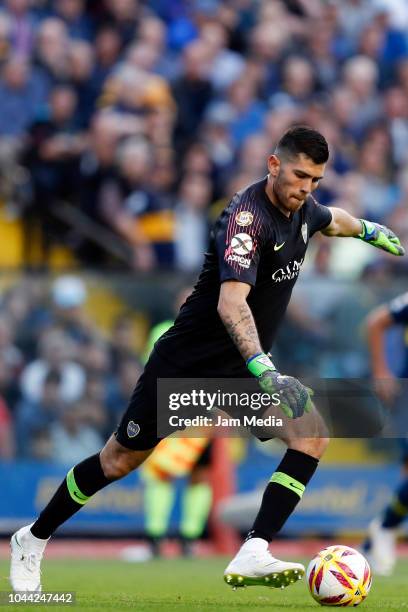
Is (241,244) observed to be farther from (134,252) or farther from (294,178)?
(134,252)

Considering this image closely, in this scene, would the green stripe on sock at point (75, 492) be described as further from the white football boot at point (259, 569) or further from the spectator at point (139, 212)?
the spectator at point (139, 212)

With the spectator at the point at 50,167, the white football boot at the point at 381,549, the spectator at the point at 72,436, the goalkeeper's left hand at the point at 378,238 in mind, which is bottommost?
the white football boot at the point at 381,549

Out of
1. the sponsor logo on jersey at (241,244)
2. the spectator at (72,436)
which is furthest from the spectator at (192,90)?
the sponsor logo on jersey at (241,244)

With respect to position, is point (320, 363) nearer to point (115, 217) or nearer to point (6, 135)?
point (115, 217)

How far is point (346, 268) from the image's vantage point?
14.6 meters

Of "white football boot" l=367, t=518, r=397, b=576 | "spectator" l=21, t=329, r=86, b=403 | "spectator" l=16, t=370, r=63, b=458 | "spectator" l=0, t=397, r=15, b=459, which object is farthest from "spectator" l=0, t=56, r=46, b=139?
"white football boot" l=367, t=518, r=397, b=576

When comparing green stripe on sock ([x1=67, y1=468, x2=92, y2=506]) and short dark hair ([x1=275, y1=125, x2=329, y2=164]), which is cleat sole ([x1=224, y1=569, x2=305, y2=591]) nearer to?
green stripe on sock ([x1=67, y1=468, x2=92, y2=506])

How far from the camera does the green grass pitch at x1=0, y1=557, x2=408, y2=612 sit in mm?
6623

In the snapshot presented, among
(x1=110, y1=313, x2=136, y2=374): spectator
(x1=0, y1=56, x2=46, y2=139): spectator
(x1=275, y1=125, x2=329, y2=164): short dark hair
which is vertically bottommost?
(x1=275, y1=125, x2=329, y2=164): short dark hair

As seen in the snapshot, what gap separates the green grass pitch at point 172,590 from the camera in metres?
6.62

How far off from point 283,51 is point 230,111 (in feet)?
4.53

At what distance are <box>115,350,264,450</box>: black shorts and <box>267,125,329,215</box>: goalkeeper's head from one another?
1019mm

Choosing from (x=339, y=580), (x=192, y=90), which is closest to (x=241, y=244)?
(x=339, y=580)

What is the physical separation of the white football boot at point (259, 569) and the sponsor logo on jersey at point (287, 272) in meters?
1.39
